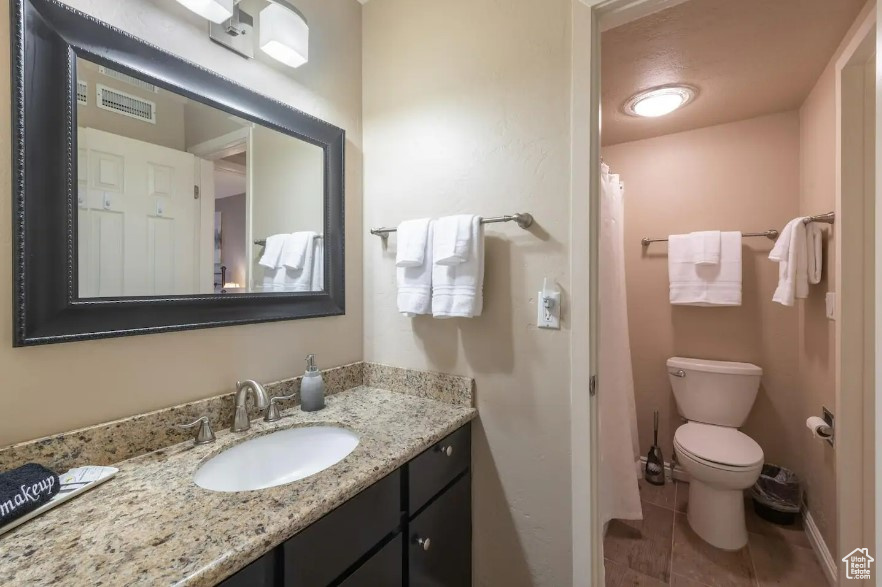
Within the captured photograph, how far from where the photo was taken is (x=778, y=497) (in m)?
1.93

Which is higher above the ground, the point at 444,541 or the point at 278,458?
the point at 278,458

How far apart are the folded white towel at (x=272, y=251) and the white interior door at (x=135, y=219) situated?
0.21 m

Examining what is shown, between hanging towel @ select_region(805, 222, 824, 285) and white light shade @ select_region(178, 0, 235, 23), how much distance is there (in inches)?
100

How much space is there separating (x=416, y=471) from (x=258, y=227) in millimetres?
919

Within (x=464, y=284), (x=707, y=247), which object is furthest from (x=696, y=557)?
(x=464, y=284)

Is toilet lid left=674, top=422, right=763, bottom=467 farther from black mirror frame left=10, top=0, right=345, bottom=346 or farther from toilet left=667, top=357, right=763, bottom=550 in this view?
black mirror frame left=10, top=0, right=345, bottom=346

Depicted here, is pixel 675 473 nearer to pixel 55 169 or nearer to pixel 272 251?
pixel 272 251

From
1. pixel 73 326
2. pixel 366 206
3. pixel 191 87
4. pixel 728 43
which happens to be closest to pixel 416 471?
pixel 73 326

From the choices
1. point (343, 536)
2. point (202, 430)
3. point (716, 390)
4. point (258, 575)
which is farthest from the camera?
point (716, 390)

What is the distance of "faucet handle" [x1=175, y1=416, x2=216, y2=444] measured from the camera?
98 centimetres

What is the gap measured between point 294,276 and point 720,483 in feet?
6.99

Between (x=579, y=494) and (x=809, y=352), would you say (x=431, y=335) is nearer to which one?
(x=579, y=494)

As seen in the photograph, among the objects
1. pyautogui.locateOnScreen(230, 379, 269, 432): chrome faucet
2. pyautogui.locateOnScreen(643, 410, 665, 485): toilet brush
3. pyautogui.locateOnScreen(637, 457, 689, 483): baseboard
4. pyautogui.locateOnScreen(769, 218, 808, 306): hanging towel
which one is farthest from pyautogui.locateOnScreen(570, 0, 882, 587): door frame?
pyautogui.locateOnScreen(637, 457, 689, 483): baseboard

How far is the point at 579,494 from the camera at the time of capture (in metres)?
1.10
